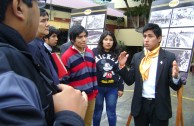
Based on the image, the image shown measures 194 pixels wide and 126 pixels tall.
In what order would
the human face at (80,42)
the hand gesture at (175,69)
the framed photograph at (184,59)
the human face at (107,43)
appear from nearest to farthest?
the hand gesture at (175,69), the human face at (80,42), the framed photograph at (184,59), the human face at (107,43)

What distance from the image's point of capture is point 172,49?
14.8ft

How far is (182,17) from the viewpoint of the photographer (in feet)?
14.8

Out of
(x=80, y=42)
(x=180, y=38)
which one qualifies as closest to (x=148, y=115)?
(x=80, y=42)

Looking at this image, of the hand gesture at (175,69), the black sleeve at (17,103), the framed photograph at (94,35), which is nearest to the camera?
the black sleeve at (17,103)

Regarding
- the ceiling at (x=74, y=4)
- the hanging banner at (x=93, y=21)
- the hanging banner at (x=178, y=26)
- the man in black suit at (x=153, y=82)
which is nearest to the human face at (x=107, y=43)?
the man in black suit at (x=153, y=82)

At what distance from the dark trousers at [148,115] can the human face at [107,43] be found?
1357mm

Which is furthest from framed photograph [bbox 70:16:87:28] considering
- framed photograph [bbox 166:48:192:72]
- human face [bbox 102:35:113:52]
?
framed photograph [bbox 166:48:192:72]

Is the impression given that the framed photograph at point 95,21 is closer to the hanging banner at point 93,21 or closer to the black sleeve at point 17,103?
the hanging banner at point 93,21

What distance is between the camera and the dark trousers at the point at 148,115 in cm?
310

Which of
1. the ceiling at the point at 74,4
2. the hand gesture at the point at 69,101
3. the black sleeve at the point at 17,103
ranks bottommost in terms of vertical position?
the hand gesture at the point at 69,101

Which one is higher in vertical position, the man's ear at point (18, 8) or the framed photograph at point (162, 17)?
the framed photograph at point (162, 17)

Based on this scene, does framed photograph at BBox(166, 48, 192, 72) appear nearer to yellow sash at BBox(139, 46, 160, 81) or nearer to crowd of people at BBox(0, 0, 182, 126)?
crowd of people at BBox(0, 0, 182, 126)

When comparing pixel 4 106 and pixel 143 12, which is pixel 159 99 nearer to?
pixel 4 106

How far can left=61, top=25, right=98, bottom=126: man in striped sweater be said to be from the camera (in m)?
3.62
